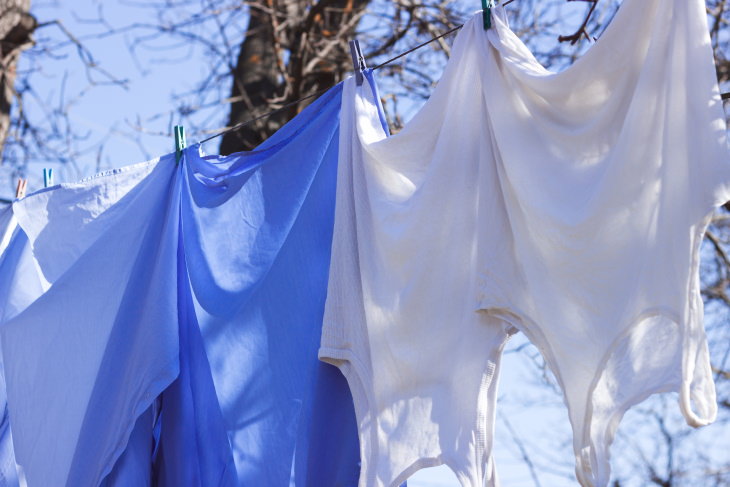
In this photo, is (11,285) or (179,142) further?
(11,285)

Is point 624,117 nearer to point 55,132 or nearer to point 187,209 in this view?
point 187,209

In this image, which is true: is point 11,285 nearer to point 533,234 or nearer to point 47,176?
point 47,176

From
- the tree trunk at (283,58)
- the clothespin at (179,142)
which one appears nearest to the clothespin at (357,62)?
the clothespin at (179,142)

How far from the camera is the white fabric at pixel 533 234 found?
1.79m

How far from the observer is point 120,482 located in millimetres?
2477

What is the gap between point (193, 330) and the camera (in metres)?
2.54

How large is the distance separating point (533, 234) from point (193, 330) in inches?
34.1

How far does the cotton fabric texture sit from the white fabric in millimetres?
137

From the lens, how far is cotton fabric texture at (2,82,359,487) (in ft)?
7.75

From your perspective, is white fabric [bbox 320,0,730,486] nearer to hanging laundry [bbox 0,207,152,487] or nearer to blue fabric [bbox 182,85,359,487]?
blue fabric [bbox 182,85,359,487]

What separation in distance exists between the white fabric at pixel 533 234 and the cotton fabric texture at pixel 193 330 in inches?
5.4

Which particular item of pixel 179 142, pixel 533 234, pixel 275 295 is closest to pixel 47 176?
pixel 179 142

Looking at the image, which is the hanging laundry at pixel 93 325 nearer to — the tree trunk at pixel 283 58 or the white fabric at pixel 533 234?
the white fabric at pixel 533 234

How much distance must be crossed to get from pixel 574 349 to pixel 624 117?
0.39 meters
